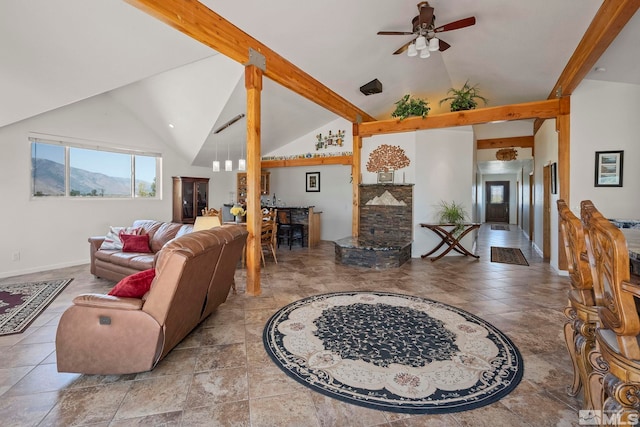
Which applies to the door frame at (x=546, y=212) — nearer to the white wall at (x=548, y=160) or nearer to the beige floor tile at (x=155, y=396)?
the white wall at (x=548, y=160)

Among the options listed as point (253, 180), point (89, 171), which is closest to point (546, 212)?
point (253, 180)

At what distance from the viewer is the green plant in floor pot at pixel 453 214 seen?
594cm

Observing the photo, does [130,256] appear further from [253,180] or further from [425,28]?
[425,28]

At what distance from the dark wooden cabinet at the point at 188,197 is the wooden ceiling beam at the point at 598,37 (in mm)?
7287

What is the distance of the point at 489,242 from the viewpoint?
7.93 metres

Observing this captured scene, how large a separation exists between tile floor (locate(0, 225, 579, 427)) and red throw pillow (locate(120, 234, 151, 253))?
88 cm

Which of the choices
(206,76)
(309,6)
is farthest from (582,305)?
(206,76)

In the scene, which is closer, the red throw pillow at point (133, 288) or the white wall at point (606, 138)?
the red throw pillow at point (133, 288)

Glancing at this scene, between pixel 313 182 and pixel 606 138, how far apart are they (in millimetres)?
5995

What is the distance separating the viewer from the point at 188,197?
7180 millimetres

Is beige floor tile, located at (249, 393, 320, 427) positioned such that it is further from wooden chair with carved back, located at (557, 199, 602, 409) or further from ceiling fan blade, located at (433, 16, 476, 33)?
ceiling fan blade, located at (433, 16, 476, 33)

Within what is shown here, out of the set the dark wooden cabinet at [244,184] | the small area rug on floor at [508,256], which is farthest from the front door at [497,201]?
the dark wooden cabinet at [244,184]

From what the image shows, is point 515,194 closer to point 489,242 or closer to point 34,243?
point 489,242

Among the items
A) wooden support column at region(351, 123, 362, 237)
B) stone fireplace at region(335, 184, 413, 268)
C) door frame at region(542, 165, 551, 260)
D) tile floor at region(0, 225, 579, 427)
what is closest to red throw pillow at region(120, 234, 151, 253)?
tile floor at region(0, 225, 579, 427)
